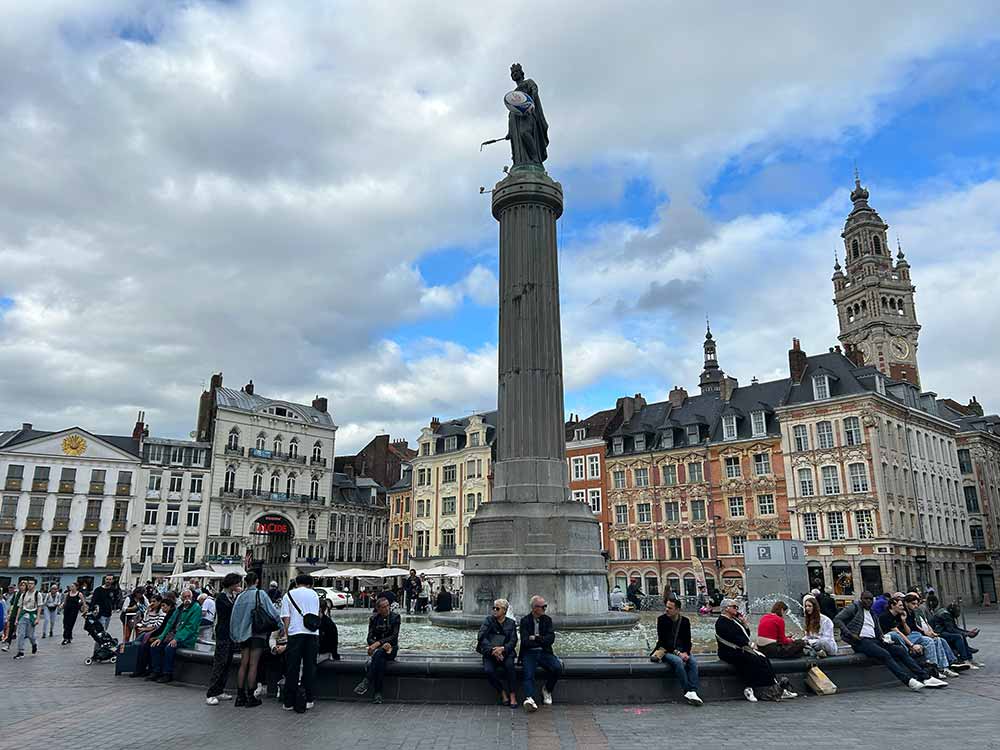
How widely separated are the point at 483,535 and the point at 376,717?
7529 millimetres

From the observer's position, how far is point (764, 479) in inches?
1903

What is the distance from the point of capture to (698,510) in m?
50.9

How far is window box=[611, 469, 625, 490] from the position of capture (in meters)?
55.8

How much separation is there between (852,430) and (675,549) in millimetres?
14091

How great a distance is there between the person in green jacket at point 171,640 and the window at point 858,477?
41.0 metres

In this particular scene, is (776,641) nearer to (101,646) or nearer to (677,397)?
(101,646)

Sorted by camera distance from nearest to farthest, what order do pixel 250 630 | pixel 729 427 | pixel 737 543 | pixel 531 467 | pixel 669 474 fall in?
pixel 250 630, pixel 531 467, pixel 737 543, pixel 729 427, pixel 669 474

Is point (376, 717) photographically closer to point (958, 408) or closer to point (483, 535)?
point (483, 535)

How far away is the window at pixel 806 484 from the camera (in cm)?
4612

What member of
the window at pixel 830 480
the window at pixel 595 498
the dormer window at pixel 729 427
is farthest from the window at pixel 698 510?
the window at pixel 830 480

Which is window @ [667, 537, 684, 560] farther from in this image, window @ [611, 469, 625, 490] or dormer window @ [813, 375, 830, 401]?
dormer window @ [813, 375, 830, 401]

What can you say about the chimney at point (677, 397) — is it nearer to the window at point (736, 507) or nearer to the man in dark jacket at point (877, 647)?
the window at point (736, 507)

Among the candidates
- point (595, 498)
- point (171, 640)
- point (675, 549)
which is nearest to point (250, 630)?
point (171, 640)

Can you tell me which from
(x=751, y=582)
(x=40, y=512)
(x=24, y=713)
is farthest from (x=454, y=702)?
(x=40, y=512)
